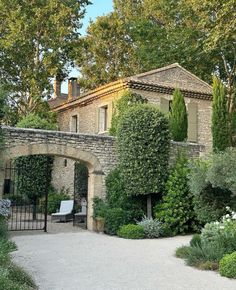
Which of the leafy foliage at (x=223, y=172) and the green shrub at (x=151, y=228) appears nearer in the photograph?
the leafy foliage at (x=223, y=172)

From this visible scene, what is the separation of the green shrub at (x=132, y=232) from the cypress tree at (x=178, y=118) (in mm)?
6654

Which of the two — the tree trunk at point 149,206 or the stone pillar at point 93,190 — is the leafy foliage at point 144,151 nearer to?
the tree trunk at point 149,206

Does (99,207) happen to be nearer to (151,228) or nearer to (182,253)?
(151,228)

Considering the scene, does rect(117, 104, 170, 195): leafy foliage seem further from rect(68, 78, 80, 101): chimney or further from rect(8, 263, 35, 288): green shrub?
rect(68, 78, 80, 101): chimney

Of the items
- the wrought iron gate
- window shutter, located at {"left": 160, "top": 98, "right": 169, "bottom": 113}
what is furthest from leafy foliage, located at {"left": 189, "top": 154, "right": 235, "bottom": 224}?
window shutter, located at {"left": 160, "top": 98, "right": 169, "bottom": 113}

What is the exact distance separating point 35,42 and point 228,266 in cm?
1727

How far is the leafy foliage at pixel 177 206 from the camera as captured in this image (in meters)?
13.2

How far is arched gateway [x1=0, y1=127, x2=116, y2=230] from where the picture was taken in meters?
12.7

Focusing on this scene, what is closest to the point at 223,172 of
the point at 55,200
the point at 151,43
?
the point at 55,200

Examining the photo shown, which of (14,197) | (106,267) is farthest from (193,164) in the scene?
(14,197)

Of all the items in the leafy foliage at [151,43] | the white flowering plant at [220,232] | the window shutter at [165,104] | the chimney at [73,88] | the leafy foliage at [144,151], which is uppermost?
the leafy foliage at [151,43]

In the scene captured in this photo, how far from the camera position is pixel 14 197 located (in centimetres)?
2083

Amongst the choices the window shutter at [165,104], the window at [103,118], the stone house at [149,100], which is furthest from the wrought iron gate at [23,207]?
the window shutter at [165,104]

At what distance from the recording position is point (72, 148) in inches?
534
